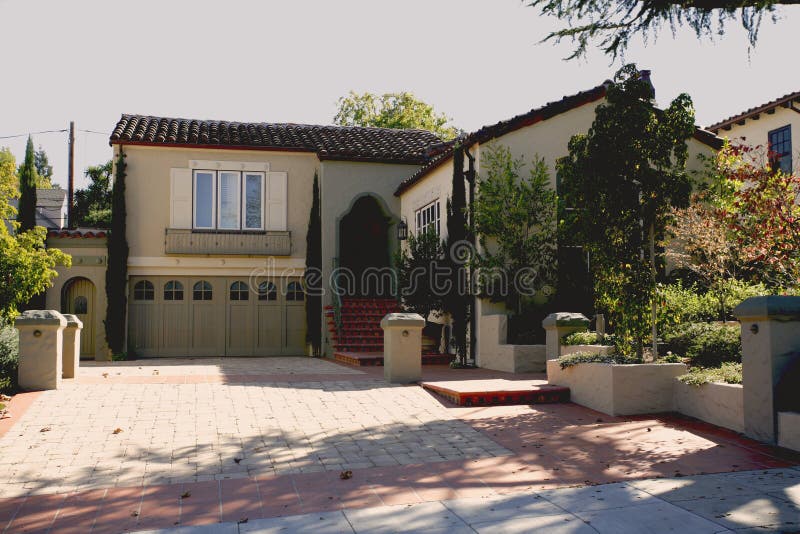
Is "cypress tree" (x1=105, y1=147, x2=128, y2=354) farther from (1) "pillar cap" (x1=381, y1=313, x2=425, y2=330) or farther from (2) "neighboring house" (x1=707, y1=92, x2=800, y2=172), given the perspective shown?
(2) "neighboring house" (x1=707, y1=92, x2=800, y2=172)

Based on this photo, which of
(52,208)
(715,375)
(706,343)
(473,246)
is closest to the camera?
(715,375)

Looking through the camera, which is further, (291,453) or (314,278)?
(314,278)

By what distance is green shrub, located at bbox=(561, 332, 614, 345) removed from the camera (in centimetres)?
1110

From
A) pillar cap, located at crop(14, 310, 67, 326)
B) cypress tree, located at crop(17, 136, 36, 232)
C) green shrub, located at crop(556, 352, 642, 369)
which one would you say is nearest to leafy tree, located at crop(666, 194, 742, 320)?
green shrub, located at crop(556, 352, 642, 369)

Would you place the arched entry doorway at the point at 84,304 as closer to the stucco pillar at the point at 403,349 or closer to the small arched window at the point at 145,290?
the small arched window at the point at 145,290

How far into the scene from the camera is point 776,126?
2064cm

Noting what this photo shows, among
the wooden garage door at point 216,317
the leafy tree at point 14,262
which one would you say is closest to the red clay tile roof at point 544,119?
the wooden garage door at point 216,317

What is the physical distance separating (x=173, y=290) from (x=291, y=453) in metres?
13.5

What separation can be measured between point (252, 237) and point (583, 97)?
9.80 metres

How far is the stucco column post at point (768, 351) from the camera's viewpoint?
22.3ft

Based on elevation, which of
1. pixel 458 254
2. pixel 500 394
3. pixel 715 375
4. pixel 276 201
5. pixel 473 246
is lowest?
pixel 500 394

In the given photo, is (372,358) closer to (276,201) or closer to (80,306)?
(276,201)

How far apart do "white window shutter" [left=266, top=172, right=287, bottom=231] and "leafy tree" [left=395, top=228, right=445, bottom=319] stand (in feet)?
16.5

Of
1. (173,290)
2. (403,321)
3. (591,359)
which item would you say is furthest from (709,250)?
(173,290)
